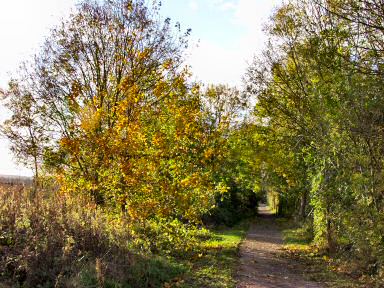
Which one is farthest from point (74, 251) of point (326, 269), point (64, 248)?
point (326, 269)

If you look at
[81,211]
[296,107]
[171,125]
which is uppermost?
[296,107]

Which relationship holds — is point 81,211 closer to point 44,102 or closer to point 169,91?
point 169,91

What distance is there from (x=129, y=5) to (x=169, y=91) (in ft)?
12.4

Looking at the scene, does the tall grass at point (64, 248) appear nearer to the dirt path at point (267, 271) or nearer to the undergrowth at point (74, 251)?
the undergrowth at point (74, 251)

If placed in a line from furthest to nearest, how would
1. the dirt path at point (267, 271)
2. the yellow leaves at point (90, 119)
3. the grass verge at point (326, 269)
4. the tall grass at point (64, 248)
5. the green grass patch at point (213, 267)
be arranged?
the yellow leaves at point (90, 119) → the grass verge at point (326, 269) → the dirt path at point (267, 271) → the green grass patch at point (213, 267) → the tall grass at point (64, 248)

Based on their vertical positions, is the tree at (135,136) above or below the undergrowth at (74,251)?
above

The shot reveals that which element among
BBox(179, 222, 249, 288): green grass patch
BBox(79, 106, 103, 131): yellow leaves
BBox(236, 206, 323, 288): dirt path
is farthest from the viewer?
BBox(79, 106, 103, 131): yellow leaves

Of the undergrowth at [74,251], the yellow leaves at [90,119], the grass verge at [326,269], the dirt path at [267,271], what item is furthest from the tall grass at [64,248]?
the grass verge at [326,269]

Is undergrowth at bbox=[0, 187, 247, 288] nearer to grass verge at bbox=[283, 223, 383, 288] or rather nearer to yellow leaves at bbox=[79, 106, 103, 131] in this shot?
yellow leaves at bbox=[79, 106, 103, 131]

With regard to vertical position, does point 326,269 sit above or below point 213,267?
below

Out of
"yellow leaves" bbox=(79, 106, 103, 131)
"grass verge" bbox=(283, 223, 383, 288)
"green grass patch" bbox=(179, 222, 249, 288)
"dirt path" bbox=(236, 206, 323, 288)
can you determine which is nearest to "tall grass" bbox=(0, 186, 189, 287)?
"green grass patch" bbox=(179, 222, 249, 288)

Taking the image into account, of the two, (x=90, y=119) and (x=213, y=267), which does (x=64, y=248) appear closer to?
(x=90, y=119)

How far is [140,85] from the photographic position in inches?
587

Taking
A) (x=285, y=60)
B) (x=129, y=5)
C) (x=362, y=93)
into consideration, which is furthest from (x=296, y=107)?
(x=129, y=5)
